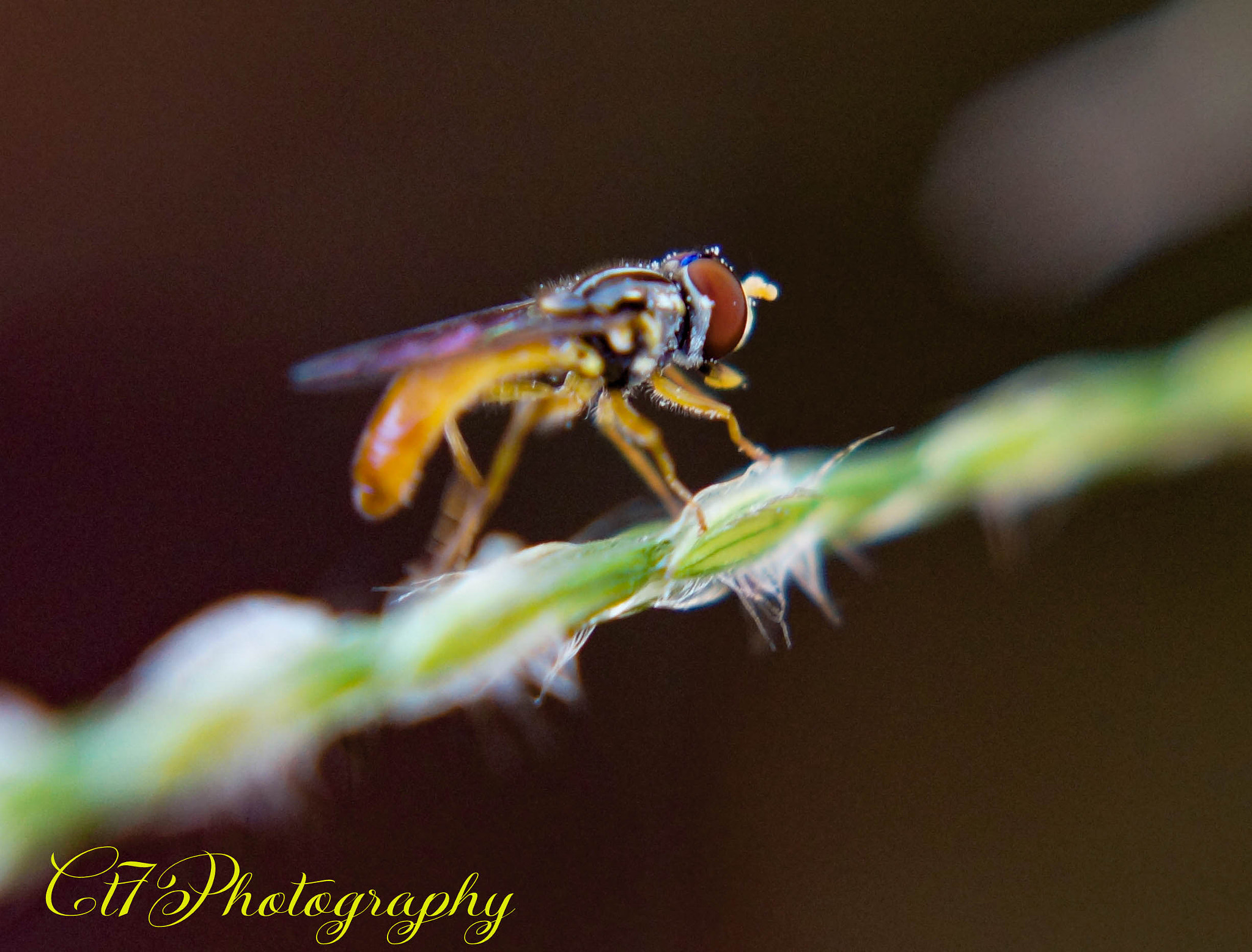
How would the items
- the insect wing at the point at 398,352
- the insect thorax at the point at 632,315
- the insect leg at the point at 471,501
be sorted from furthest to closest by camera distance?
the insect thorax at the point at 632,315 < the insect leg at the point at 471,501 < the insect wing at the point at 398,352

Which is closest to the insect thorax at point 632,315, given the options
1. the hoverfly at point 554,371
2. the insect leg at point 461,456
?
the hoverfly at point 554,371

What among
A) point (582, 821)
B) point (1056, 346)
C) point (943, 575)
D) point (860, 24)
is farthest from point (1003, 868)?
point (860, 24)

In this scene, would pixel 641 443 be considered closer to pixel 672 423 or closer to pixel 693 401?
pixel 693 401

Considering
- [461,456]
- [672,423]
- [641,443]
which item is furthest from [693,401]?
[672,423]

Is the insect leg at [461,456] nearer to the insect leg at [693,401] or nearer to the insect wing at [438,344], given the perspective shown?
the insect wing at [438,344]

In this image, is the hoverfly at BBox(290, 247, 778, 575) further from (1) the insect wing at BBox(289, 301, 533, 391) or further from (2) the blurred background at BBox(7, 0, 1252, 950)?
(2) the blurred background at BBox(7, 0, 1252, 950)

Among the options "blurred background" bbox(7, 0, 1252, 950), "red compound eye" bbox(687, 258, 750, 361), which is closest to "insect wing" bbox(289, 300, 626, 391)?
"red compound eye" bbox(687, 258, 750, 361)

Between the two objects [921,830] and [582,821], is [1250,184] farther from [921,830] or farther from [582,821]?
[582,821]
